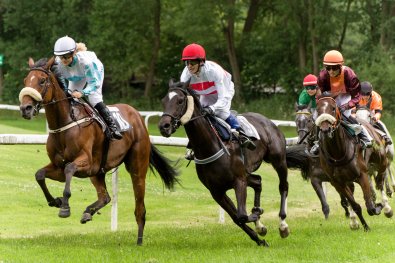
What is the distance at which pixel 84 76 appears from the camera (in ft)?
37.3

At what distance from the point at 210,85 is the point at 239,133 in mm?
705

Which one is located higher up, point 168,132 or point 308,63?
point 168,132

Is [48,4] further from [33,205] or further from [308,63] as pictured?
[33,205]

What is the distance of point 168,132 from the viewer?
32.0 ft

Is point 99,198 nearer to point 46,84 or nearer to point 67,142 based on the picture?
point 67,142

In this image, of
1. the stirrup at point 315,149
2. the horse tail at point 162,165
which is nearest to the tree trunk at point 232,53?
the horse tail at point 162,165

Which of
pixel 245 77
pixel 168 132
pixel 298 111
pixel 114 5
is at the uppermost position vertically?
pixel 168 132

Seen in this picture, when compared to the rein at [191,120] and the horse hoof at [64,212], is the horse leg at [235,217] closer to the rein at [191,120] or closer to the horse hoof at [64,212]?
the rein at [191,120]

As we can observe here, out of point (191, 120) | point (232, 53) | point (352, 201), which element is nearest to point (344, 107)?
point (352, 201)

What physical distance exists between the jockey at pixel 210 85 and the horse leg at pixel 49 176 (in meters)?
1.66

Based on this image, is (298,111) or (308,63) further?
(308,63)

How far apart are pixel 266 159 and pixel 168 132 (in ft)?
9.79

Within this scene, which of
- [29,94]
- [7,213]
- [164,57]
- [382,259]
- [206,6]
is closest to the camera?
[382,259]

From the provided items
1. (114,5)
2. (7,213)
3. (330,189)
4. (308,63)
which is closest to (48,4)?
(114,5)
